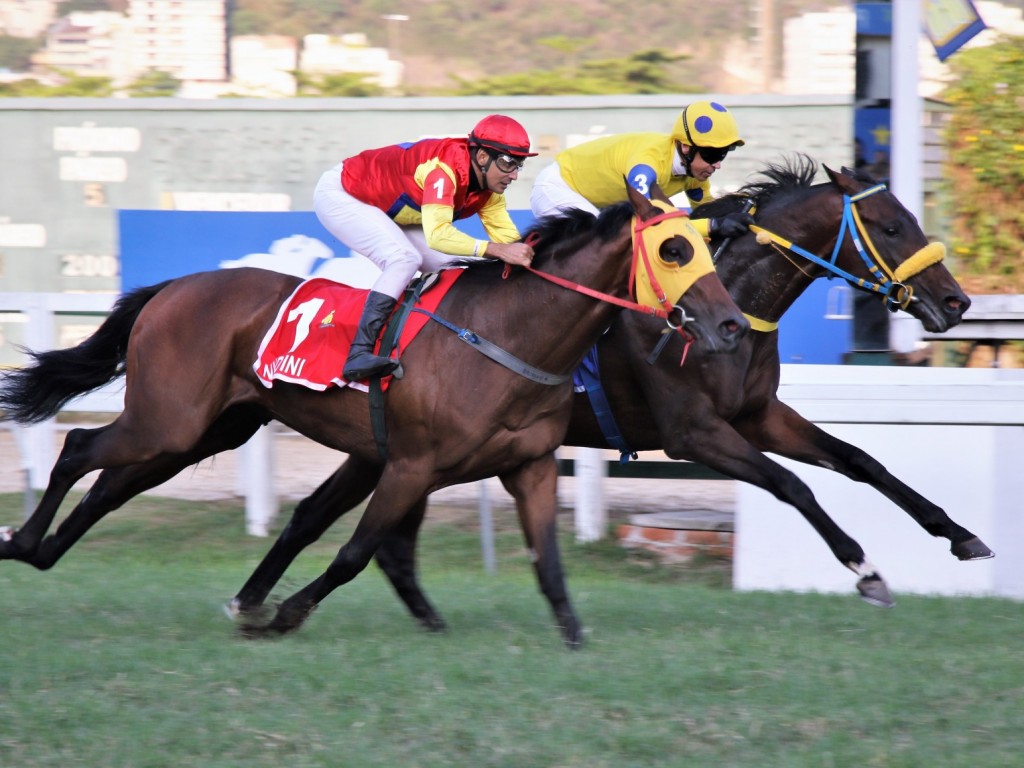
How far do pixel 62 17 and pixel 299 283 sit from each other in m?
10.3

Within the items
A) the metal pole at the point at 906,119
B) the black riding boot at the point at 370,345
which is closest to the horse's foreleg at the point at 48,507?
the black riding boot at the point at 370,345

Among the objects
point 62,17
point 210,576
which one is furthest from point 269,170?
point 210,576

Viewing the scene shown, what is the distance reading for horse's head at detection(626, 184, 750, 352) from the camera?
4.23 metres

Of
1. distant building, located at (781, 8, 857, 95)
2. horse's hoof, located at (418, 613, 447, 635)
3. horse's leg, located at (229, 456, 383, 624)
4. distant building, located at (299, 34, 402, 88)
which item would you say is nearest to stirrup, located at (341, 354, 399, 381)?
horse's leg, located at (229, 456, 383, 624)

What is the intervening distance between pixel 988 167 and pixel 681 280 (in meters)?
3.60

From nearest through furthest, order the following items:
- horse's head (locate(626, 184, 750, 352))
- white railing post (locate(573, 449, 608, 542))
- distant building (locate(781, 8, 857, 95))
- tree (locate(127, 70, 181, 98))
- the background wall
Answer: horse's head (locate(626, 184, 750, 352)) < white railing post (locate(573, 449, 608, 542)) < the background wall < distant building (locate(781, 8, 857, 95)) < tree (locate(127, 70, 181, 98))

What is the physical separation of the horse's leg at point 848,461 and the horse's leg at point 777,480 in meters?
0.28

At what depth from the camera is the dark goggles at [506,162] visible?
4.67 metres

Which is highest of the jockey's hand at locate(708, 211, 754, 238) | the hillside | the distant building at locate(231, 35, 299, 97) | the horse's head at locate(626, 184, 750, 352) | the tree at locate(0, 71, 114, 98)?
the hillside

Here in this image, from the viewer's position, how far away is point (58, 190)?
1163cm

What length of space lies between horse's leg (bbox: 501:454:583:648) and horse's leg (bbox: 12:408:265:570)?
4.27 feet

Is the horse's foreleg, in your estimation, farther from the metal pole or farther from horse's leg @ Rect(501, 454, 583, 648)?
the metal pole

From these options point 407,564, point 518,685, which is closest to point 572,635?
point 518,685

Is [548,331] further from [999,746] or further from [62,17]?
[62,17]
